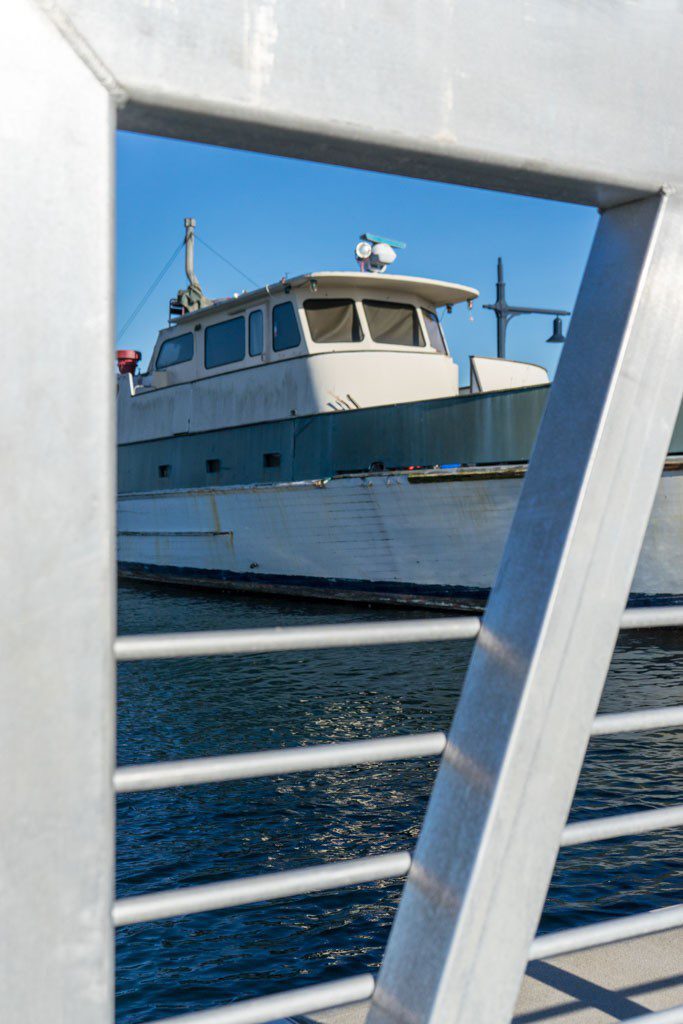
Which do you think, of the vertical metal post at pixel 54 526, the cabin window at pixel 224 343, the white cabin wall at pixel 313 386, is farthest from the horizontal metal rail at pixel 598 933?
the cabin window at pixel 224 343

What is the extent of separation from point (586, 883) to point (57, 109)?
4.06m

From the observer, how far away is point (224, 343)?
14047 mm

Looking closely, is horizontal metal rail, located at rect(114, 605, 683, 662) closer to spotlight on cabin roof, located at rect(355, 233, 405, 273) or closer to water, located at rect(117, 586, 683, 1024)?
water, located at rect(117, 586, 683, 1024)

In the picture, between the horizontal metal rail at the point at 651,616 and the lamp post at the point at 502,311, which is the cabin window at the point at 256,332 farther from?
the horizontal metal rail at the point at 651,616

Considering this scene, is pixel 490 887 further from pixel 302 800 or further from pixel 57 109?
pixel 302 800

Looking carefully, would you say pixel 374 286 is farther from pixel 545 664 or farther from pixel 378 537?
pixel 545 664

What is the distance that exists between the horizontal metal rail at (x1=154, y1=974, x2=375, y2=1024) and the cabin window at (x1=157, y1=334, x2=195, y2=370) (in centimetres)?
1419

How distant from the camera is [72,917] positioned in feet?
2.39

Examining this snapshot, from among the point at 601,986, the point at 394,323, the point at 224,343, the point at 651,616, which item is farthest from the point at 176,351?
the point at 651,616

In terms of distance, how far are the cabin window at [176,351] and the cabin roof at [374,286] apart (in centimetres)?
125

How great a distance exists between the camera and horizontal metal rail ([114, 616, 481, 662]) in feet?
2.63

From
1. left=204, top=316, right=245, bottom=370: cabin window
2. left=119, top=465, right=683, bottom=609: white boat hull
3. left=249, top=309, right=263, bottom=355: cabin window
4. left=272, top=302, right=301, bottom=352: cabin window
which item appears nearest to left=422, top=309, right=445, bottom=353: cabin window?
left=272, top=302, right=301, bottom=352: cabin window

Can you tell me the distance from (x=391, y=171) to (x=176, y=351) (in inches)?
573

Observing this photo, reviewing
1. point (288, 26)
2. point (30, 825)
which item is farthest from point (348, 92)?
point (30, 825)
